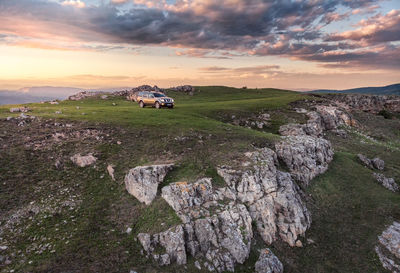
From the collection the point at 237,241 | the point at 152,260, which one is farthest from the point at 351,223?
the point at 152,260

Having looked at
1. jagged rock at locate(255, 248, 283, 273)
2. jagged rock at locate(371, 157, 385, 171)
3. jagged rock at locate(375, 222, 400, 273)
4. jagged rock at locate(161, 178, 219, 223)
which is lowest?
jagged rock at locate(375, 222, 400, 273)

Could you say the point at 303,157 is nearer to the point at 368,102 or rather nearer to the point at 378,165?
the point at 378,165

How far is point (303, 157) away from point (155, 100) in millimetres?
25327

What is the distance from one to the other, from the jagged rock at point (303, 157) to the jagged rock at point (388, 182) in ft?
16.9

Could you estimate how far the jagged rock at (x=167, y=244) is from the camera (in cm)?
1395

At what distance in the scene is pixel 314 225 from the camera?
1927 cm

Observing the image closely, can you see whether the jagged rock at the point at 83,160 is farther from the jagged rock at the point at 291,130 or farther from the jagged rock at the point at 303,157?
the jagged rock at the point at 291,130

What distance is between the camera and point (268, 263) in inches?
573

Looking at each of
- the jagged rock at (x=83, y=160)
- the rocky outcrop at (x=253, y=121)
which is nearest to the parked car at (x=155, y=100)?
the rocky outcrop at (x=253, y=121)

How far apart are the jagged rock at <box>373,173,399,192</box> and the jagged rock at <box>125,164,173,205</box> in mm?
23993

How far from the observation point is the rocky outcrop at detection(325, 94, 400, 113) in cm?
7319

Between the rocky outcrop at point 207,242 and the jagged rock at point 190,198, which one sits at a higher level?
the jagged rock at point 190,198

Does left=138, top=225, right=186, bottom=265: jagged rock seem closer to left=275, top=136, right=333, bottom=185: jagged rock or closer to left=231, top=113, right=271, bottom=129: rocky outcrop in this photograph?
left=275, top=136, right=333, bottom=185: jagged rock

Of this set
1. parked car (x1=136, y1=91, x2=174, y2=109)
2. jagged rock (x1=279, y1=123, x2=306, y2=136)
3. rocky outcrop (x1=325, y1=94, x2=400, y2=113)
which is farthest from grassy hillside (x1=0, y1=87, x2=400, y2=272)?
rocky outcrop (x1=325, y1=94, x2=400, y2=113)
